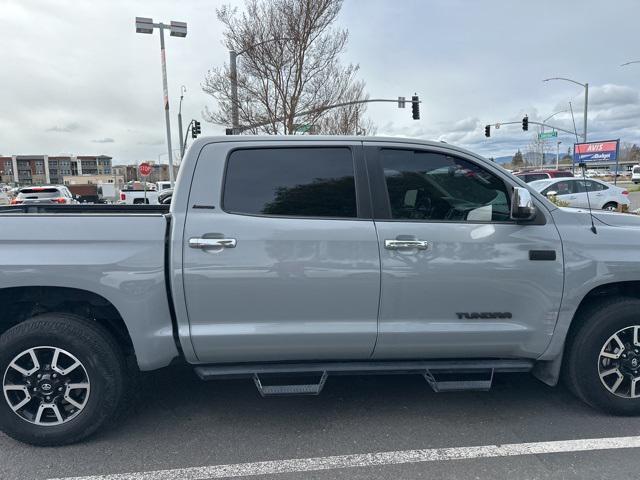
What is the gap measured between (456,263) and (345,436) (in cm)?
138

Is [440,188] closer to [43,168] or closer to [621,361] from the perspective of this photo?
[621,361]

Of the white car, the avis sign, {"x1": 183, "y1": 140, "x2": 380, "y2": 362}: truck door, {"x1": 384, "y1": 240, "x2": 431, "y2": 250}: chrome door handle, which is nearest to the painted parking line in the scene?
{"x1": 183, "y1": 140, "x2": 380, "y2": 362}: truck door

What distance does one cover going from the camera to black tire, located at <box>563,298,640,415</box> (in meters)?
3.24

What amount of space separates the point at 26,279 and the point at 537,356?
3.39m

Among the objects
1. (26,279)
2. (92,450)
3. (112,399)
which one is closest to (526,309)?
(112,399)

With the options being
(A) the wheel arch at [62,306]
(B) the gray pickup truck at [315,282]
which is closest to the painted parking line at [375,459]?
(B) the gray pickup truck at [315,282]

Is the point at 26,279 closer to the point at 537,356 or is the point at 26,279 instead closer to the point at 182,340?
the point at 182,340

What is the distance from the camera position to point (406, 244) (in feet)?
10.1

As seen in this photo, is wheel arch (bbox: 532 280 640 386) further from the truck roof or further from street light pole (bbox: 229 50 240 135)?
street light pole (bbox: 229 50 240 135)

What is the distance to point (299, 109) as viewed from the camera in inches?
686

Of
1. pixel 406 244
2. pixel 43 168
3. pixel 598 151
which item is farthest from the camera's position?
pixel 43 168

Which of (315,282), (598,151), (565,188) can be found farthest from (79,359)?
(598,151)

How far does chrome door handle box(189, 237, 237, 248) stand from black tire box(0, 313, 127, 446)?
870 mm

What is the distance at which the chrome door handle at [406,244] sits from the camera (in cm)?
307
